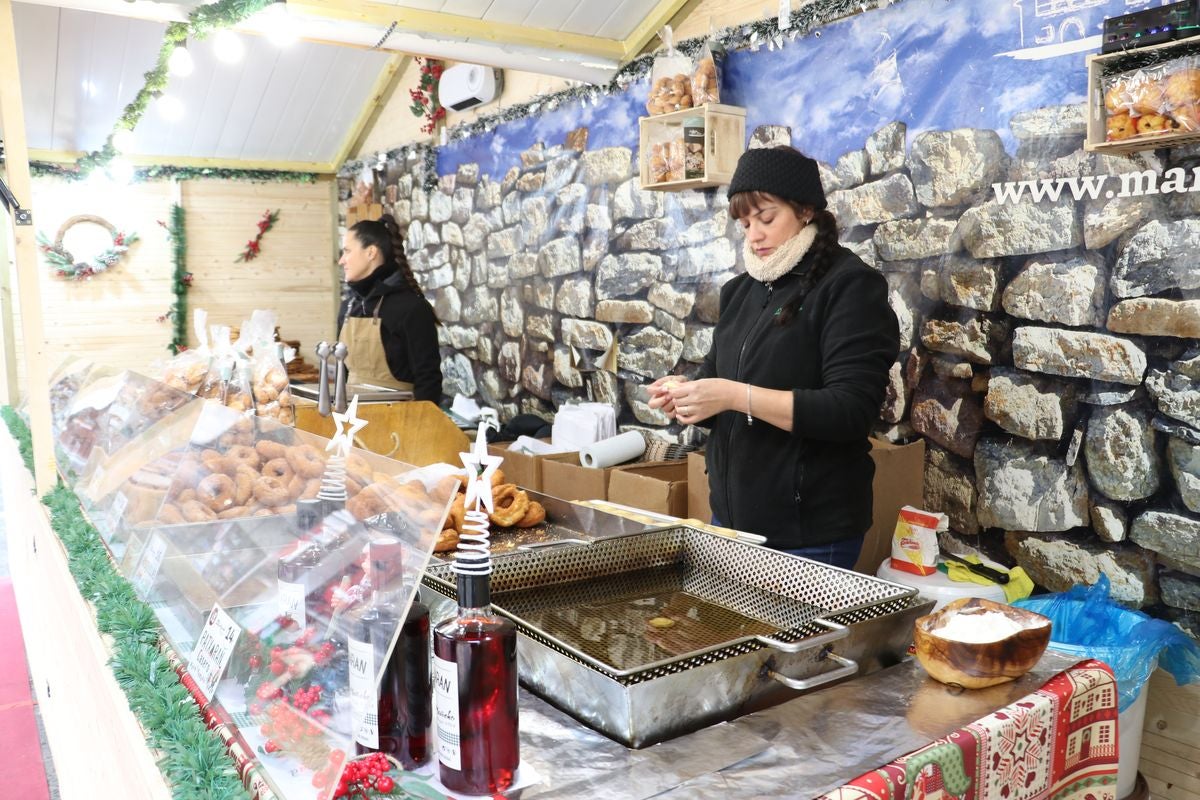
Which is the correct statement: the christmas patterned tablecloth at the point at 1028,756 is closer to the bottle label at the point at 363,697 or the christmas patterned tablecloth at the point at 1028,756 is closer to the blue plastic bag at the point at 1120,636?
the bottle label at the point at 363,697

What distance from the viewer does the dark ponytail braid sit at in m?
2.38

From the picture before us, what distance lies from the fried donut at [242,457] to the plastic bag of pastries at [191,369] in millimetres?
903

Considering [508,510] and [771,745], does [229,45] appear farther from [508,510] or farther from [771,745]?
[771,745]

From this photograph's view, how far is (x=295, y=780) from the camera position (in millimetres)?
1064

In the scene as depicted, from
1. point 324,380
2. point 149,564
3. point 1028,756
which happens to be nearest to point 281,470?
point 149,564

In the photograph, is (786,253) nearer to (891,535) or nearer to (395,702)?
(891,535)

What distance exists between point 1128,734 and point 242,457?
234 centimetres

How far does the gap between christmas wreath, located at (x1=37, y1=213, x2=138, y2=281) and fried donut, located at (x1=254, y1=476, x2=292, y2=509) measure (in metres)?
6.58

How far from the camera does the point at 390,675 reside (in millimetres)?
1089

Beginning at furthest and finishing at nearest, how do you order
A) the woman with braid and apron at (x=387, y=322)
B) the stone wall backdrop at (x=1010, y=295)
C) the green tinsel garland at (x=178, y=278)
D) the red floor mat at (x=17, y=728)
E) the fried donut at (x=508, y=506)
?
the green tinsel garland at (x=178, y=278) → the woman with braid and apron at (x=387, y=322) → the red floor mat at (x=17, y=728) → the stone wall backdrop at (x=1010, y=295) → the fried donut at (x=508, y=506)

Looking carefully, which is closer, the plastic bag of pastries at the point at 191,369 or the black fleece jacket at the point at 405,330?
the plastic bag of pastries at the point at 191,369

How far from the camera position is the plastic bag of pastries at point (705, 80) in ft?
12.7

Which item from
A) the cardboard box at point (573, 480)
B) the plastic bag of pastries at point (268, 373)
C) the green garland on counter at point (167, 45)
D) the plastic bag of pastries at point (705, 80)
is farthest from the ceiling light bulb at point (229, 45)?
the cardboard box at point (573, 480)

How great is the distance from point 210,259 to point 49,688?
5.65 metres
